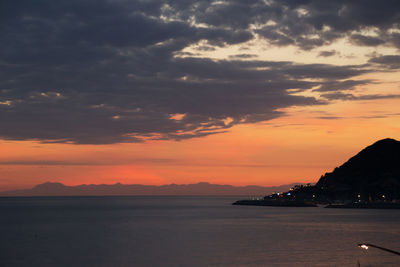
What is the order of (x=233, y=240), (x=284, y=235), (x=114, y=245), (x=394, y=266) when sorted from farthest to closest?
(x=284, y=235)
(x=233, y=240)
(x=114, y=245)
(x=394, y=266)

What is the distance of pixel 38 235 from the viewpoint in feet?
393

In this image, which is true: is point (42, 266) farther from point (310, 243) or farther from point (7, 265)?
point (310, 243)

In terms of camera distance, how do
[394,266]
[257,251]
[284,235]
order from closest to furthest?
[394,266] → [257,251] → [284,235]

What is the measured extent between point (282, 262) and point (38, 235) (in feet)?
227

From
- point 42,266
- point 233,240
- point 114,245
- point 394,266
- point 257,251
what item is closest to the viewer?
point 394,266

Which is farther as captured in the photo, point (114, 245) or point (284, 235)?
point (284, 235)

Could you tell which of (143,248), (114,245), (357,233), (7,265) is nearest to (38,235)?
(114,245)

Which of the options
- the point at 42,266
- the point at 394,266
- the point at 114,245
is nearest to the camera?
the point at 394,266

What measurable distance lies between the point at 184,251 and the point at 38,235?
4808cm

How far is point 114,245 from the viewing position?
99.6 meters

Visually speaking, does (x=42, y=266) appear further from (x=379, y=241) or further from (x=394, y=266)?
(x=379, y=241)

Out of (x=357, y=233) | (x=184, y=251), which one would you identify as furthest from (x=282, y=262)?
(x=357, y=233)

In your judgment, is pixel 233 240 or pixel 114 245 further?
pixel 233 240

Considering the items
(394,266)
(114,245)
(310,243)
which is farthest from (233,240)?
(394,266)
